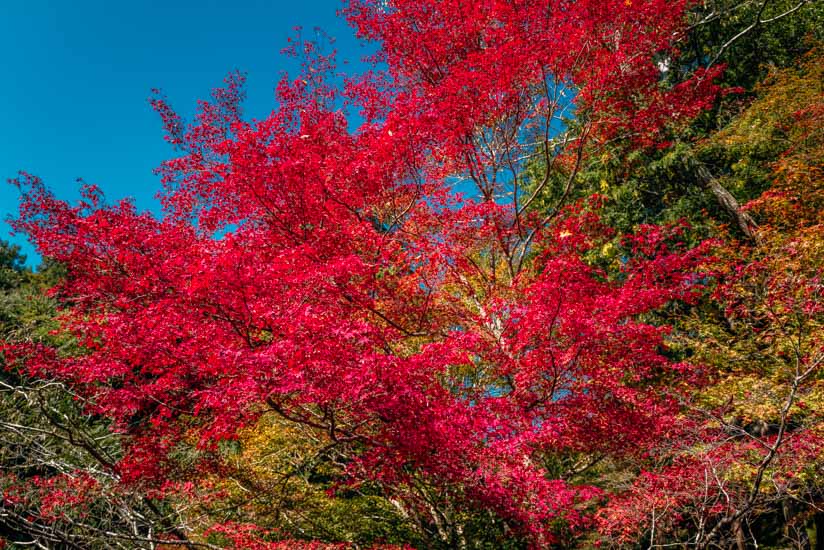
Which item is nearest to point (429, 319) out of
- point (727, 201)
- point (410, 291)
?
point (410, 291)

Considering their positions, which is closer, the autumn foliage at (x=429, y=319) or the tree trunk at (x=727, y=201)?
the autumn foliage at (x=429, y=319)

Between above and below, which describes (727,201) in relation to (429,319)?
above

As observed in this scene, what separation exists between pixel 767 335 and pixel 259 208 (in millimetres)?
10140

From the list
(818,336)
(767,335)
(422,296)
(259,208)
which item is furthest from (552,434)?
(259,208)

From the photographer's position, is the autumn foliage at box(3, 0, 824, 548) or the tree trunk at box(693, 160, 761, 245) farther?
the tree trunk at box(693, 160, 761, 245)

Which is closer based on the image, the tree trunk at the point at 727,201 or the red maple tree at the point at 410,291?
the red maple tree at the point at 410,291

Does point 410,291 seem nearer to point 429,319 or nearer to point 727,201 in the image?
point 429,319

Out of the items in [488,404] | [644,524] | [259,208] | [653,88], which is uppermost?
[653,88]

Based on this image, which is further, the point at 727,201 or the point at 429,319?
the point at 727,201

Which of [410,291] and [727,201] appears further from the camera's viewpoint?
[727,201]

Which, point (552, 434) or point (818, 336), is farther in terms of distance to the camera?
point (818, 336)

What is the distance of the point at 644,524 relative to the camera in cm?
864

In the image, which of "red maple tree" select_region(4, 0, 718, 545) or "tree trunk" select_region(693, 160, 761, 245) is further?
"tree trunk" select_region(693, 160, 761, 245)

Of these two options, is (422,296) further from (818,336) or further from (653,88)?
(653,88)
